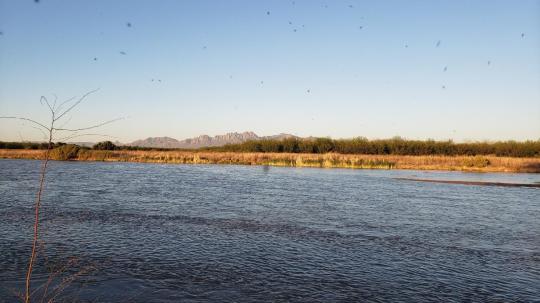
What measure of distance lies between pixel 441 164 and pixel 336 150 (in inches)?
1138

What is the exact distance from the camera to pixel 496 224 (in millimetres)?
16609

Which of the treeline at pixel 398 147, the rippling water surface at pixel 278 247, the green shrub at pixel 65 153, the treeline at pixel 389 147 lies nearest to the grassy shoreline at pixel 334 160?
the green shrub at pixel 65 153

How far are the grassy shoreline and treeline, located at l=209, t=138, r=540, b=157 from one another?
19676 mm

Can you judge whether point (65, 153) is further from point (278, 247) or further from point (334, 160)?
point (278, 247)

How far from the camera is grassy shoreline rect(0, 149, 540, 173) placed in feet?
178

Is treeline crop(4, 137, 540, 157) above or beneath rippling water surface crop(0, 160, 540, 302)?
above

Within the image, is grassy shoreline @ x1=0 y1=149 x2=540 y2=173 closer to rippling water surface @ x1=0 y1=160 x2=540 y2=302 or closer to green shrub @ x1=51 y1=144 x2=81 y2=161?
green shrub @ x1=51 y1=144 x2=81 y2=161

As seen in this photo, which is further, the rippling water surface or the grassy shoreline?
the grassy shoreline

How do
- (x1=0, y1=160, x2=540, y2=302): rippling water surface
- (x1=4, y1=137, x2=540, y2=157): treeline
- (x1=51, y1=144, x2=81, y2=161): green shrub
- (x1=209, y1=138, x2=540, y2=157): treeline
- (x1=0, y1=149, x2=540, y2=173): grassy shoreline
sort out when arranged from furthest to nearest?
(x1=209, y1=138, x2=540, y2=157): treeline → (x1=4, y1=137, x2=540, y2=157): treeline → (x1=51, y1=144, x2=81, y2=161): green shrub → (x1=0, y1=149, x2=540, y2=173): grassy shoreline → (x1=0, y1=160, x2=540, y2=302): rippling water surface

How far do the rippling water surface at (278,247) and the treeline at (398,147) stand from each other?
194ft

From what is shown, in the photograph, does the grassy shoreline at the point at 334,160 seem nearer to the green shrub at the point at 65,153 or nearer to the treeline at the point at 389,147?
the green shrub at the point at 65,153

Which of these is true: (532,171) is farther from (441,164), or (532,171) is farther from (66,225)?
(66,225)

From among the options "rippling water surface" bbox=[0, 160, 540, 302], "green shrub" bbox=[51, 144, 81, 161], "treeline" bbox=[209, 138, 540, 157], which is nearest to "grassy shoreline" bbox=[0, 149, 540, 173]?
"green shrub" bbox=[51, 144, 81, 161]

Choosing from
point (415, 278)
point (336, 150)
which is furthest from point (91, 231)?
point (336, 150)
